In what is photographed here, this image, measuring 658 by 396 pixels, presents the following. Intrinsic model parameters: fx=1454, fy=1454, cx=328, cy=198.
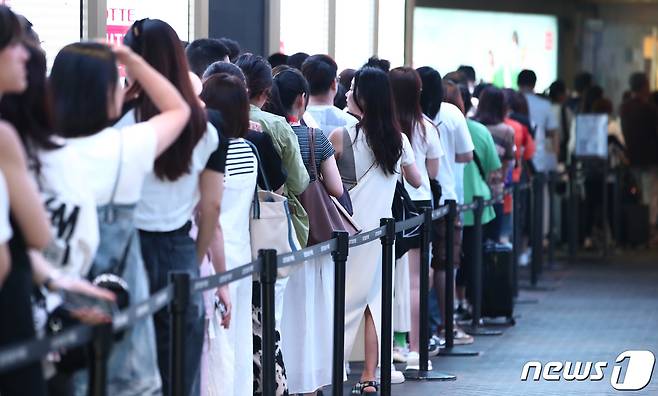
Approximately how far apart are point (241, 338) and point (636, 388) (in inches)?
112

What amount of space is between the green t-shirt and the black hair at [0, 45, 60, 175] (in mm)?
6452

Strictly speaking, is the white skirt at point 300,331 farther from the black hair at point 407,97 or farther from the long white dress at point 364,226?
the black hair at point 407,97

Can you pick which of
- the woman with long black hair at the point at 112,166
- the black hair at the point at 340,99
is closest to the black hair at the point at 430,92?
the black hair at the point at 340,99

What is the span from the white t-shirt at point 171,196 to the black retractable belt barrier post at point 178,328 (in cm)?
31

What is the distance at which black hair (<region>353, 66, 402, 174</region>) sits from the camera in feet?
26.2

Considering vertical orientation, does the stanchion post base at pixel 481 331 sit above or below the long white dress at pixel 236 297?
below

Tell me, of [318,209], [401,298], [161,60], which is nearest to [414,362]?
[401,298]

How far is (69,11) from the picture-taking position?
315 inches

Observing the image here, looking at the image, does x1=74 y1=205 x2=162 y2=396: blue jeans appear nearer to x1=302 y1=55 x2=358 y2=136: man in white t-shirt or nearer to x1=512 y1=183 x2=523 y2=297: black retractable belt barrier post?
x1=302 y1=55 x2=358 y2=136: man in white t-shirt

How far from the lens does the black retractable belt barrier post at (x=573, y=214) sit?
15609mm

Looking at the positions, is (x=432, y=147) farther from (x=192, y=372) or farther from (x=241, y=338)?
(x=192, y=372)

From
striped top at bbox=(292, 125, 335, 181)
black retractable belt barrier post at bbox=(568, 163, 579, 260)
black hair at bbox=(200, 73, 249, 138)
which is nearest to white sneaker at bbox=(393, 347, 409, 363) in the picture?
striped top at bbox=(292, 125, 335, 181)

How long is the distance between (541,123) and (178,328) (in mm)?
11093

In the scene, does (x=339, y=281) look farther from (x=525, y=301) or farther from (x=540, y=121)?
(x=540, y=121)
